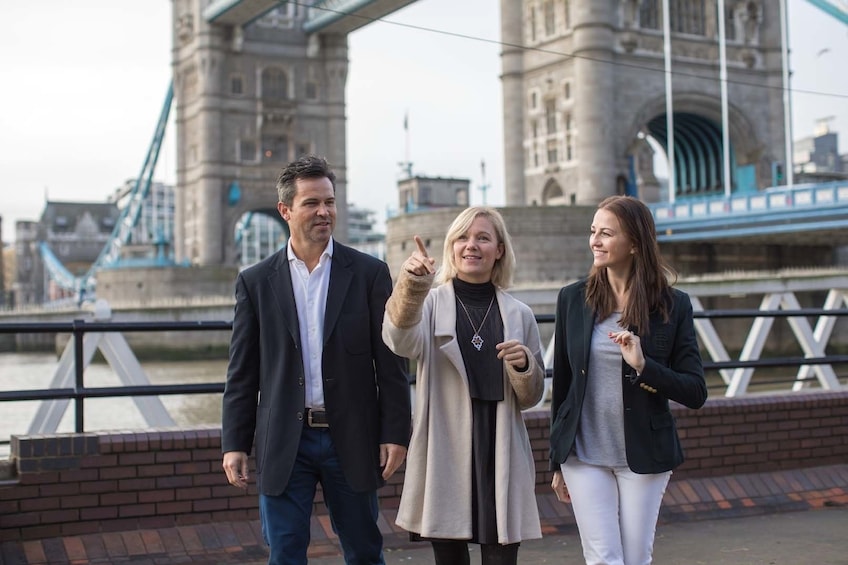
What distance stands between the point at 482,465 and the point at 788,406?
12.6 ft

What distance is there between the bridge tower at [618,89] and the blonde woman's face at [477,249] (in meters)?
43.0

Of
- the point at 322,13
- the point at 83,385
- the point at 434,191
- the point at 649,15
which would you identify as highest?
the point at 322,13

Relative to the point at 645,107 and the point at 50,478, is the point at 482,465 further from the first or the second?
the point at 645,107

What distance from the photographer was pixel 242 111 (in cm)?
5909

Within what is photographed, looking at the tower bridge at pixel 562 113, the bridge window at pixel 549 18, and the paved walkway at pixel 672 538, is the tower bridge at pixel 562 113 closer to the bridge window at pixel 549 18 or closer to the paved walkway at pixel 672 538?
the bridge window at pixel 549 18

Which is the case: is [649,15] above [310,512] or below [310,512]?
above

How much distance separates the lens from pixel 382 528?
5.55 m

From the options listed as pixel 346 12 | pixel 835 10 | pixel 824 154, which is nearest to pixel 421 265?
pixel 835 10

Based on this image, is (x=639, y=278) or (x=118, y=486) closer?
(x=639, y=278)

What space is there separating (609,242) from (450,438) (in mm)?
850

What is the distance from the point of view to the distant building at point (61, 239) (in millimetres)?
115875

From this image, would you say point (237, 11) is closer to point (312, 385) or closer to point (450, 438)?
point (312, 385)

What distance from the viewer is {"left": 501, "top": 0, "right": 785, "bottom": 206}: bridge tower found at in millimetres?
47531

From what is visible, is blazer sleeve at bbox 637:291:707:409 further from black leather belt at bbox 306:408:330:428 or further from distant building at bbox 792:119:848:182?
distant building at bbox 792:119:848:182
